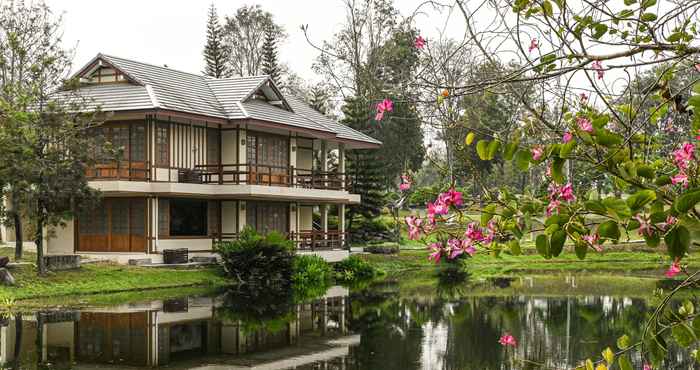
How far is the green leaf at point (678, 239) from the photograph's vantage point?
303cm

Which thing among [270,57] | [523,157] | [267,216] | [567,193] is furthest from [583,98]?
[270,57]

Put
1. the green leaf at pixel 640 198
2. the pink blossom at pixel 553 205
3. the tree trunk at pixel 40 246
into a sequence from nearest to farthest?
the green leaf at pixel 640 198 < the pink blossom at pixel 553 205 < the tree trunk at pixel 40 246

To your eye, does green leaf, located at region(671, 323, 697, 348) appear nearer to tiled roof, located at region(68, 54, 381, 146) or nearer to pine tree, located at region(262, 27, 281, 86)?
tiled roof, located at region(68, 54, 381, 146)

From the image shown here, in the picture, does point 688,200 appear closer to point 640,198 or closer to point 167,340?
point 640,198

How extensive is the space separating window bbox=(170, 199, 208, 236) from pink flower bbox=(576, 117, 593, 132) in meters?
26.5

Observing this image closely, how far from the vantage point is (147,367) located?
12.2m

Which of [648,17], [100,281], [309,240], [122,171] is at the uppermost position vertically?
[122,171]

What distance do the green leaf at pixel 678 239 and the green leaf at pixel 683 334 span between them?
0.64 meters

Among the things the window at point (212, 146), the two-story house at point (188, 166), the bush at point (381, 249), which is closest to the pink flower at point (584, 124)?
the two-story house at point (188, 166)

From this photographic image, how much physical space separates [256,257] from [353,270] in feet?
22.8

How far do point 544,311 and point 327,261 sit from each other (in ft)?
45.0

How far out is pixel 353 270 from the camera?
31.6m

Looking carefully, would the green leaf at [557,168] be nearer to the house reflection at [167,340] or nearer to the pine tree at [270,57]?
the house reflection at [167,340]

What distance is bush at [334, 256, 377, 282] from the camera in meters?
31.1
